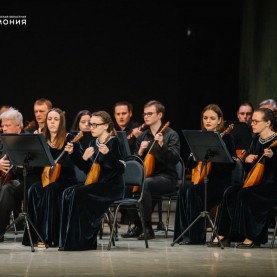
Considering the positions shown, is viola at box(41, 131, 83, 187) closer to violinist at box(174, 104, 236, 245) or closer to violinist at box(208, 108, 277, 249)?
violinist at box(174, 104, 236, 245)

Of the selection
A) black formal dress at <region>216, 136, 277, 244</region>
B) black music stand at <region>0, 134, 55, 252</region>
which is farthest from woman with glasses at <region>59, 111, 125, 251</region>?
black formal dress at <region>216, 136, 277, 244</region>

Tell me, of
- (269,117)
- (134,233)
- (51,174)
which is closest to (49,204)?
(51,174)

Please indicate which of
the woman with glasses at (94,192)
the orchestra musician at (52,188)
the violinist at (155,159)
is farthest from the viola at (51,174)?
the violinist at (155,159)

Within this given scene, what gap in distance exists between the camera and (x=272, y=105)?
30.7ft

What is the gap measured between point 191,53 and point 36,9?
2053mm

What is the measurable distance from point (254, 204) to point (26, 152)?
6.55 feet

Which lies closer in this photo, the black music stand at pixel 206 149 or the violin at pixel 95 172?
the black music stand at pixel 206 149

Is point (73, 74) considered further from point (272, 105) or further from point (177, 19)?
point (272, 105)

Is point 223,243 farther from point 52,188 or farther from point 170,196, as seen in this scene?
point 52,188

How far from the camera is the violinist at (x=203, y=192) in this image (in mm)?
8023

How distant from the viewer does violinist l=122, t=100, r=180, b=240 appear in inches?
334

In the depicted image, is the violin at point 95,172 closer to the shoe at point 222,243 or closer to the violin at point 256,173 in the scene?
the shoe at point 222,243

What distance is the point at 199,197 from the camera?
8.03 m

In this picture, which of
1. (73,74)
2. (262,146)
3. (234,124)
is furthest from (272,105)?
(73,74)
